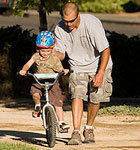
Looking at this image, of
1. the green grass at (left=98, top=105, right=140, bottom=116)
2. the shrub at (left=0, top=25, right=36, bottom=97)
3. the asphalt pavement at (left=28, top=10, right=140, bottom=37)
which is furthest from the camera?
the asphalt pavement at (left=28, top=10, right=140, bottom=37)

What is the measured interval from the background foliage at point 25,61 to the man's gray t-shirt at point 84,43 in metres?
5.86

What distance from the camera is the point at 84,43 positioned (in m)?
7.89

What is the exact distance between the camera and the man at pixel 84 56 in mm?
7809

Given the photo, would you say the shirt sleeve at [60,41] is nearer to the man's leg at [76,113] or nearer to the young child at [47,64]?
the young child at [47,64]

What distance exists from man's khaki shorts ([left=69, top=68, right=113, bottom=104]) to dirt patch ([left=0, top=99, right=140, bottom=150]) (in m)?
0.64

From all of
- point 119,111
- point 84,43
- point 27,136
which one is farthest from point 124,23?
point 84,43

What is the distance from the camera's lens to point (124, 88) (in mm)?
14578

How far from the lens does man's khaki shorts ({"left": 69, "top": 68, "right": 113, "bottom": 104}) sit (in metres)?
8.08

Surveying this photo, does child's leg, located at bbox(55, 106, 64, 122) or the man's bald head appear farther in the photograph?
Result: child's leg, located at bbox(55, 106, 64, 122)

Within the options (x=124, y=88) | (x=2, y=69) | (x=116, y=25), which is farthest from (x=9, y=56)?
(x=116, y=25)

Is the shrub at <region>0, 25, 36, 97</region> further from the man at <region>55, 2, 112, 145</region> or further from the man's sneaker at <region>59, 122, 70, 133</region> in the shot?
the man's sneaker at <region>59, 122, 70, 133</region>

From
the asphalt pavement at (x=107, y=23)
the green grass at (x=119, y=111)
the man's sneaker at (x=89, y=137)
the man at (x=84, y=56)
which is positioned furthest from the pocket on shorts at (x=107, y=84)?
the asphalt pavement at (x=107, y=23)

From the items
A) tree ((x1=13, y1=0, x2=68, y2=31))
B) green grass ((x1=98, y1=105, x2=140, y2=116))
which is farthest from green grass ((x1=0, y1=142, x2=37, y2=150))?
tree ((x1=13, y1=0, x2=68, y2=31))

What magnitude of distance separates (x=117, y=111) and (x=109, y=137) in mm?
2685
